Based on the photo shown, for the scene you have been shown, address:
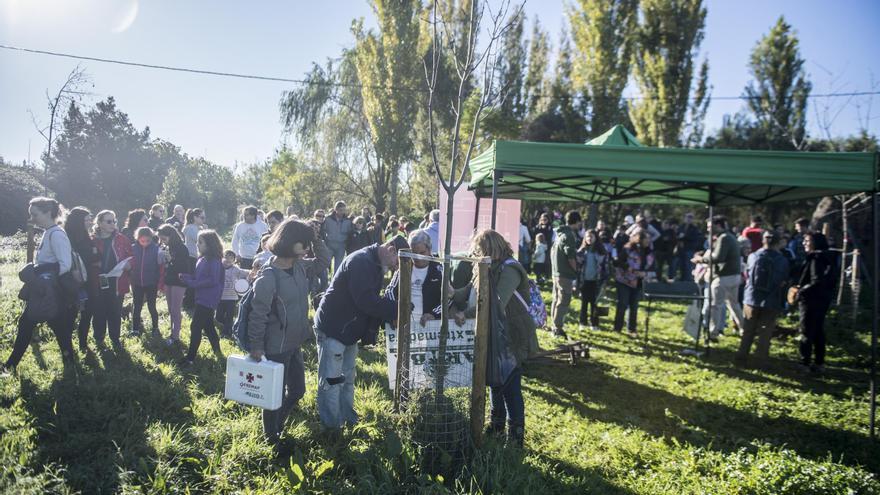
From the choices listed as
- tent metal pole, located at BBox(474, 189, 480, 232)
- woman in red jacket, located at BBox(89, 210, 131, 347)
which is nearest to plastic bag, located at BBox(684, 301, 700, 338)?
tent metal pole, located at BBox(474, 189, 480, 232)

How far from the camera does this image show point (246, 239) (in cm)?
824

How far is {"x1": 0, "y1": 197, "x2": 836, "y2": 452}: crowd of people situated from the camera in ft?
12.0

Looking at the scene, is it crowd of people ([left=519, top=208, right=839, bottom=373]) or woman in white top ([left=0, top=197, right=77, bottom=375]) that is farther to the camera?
crowd of people ([left=519, top=208, right=839, bottom=373])

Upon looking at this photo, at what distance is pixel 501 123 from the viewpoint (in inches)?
811

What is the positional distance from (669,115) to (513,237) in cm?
1538

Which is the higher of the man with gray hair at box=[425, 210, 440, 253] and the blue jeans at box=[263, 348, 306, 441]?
the man with gray hair at box=[425, 210, 440, 253]

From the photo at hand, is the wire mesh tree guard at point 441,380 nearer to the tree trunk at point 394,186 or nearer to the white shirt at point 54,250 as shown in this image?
the white shirt at point 54,250

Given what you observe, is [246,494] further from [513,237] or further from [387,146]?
[387,146]

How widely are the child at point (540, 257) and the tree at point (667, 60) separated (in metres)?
9.57

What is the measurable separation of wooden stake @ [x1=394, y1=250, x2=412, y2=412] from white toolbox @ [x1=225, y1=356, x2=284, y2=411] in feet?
2.79

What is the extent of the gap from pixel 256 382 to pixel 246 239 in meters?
5.50

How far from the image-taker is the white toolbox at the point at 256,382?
3230 mm

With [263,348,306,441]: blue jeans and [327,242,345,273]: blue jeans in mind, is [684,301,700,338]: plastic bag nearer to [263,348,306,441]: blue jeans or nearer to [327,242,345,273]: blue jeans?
[263,348,306,441]: blue jeans

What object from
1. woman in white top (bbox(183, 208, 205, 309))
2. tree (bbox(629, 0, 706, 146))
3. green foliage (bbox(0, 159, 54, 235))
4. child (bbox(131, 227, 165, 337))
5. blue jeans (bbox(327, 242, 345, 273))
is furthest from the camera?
tree (bbox(629, 0, 706, 146))
